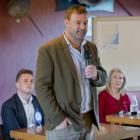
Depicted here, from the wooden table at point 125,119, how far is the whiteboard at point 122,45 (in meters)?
1.45

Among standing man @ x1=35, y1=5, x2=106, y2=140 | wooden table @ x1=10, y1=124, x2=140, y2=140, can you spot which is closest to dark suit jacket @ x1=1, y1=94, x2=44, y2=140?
wooden table @ x1=10, y1=124, x2=140, y2=140

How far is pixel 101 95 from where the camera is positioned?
4328 mm

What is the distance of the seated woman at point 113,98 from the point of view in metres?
4.30

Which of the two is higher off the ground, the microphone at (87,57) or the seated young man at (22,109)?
the microphone at (87,57)

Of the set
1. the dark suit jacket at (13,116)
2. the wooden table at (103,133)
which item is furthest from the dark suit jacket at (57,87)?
the dark suit jacket at (13,116)

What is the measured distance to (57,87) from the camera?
6.59 feet

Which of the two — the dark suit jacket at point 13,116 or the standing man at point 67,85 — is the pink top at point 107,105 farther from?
the standing man at point 67,85

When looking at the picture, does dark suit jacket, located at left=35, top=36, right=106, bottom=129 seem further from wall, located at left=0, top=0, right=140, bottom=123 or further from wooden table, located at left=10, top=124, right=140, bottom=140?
wall, located at left=0, top=0, right=140, bottom=123

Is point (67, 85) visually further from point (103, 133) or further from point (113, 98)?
point (113, 98)

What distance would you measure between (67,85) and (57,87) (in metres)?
0.05

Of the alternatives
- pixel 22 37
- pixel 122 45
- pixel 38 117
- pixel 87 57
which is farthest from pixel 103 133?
pixel 122 45

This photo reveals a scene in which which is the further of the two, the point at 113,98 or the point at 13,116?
the point at 113,98

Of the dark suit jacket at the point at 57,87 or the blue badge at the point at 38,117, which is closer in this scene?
the dark suit jacket at the point at 57,87

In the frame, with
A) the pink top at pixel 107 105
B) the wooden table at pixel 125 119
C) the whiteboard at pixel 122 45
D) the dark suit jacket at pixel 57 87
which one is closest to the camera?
the dark suit jacket at pixel 57 87
